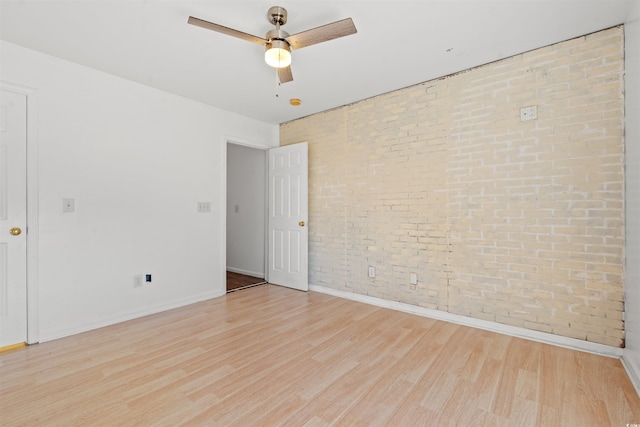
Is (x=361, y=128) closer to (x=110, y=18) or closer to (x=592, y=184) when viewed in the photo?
(x=592, y=184)

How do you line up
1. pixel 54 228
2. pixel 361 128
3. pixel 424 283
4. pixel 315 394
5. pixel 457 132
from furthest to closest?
pixel 361 128 → pixel 424 283 → pixel 457 132 → pixel 54 228 → pixel 315 394

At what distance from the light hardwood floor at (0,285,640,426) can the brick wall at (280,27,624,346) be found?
40 cm

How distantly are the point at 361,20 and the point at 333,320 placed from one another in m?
2.76

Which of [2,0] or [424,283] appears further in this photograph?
[424,283]

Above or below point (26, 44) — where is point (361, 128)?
below

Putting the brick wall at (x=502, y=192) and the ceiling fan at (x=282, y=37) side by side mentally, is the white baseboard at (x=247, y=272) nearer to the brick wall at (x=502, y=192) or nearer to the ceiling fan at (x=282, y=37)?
the brick wall at (x=502, y=192)

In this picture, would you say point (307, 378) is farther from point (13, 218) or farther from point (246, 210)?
point (246, 210)

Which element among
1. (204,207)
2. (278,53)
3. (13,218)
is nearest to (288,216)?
(204,207)

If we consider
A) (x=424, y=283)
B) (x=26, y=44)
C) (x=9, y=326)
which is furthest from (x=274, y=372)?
(x=26, y=44)

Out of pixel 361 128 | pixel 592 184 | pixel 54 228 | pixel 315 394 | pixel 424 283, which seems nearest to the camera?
pixel 315 394

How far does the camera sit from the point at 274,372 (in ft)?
7.11

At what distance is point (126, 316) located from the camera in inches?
125

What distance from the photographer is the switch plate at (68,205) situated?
9.14ft

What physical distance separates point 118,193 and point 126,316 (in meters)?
1.31
